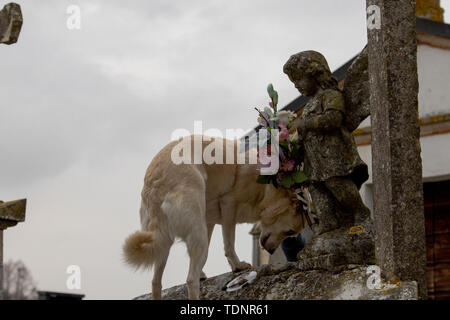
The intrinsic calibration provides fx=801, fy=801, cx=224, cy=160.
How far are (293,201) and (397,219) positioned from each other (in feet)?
6.44

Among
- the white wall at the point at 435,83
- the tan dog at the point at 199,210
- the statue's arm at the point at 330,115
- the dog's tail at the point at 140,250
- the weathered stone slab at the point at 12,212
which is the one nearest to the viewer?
the weathered stone slab at the point at 12,212

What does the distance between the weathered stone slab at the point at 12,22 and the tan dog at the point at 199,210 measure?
2.14 m

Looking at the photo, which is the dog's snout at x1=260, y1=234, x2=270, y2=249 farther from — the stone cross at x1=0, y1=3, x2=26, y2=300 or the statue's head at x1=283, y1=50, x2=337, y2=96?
the stone cross at x1=0, y1=3, x2=26, y2=300

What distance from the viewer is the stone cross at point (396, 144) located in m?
5.32

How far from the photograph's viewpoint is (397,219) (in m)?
5.32

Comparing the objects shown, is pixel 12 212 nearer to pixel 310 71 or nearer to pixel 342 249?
pixel 342 249

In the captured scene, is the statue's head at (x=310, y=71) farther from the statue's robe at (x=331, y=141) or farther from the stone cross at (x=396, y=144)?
the stone cross at (x=396, y=144)

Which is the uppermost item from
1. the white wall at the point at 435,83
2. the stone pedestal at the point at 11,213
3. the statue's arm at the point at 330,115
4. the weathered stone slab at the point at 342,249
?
the white wall at the point at 435,83

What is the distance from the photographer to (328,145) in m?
6.17

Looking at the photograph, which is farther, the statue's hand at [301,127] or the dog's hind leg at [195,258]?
the dog's hind leg at [195,258]

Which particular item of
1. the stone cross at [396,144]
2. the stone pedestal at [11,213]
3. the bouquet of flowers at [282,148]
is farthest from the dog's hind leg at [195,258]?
the stone pedestal at [11,213]

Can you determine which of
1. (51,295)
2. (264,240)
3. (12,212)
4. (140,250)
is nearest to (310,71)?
(264,240)

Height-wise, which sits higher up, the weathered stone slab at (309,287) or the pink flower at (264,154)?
the pink flower at (264,154)

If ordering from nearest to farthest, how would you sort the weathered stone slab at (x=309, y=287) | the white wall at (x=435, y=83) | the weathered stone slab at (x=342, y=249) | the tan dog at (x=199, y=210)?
1. the weathered stone slab at (x=309, y=287)
2. the weathered stone slab at (x=342, y=249)
3. the tan dog at (x=199, y=210)
4. the white wall at (x=435, y=83)
